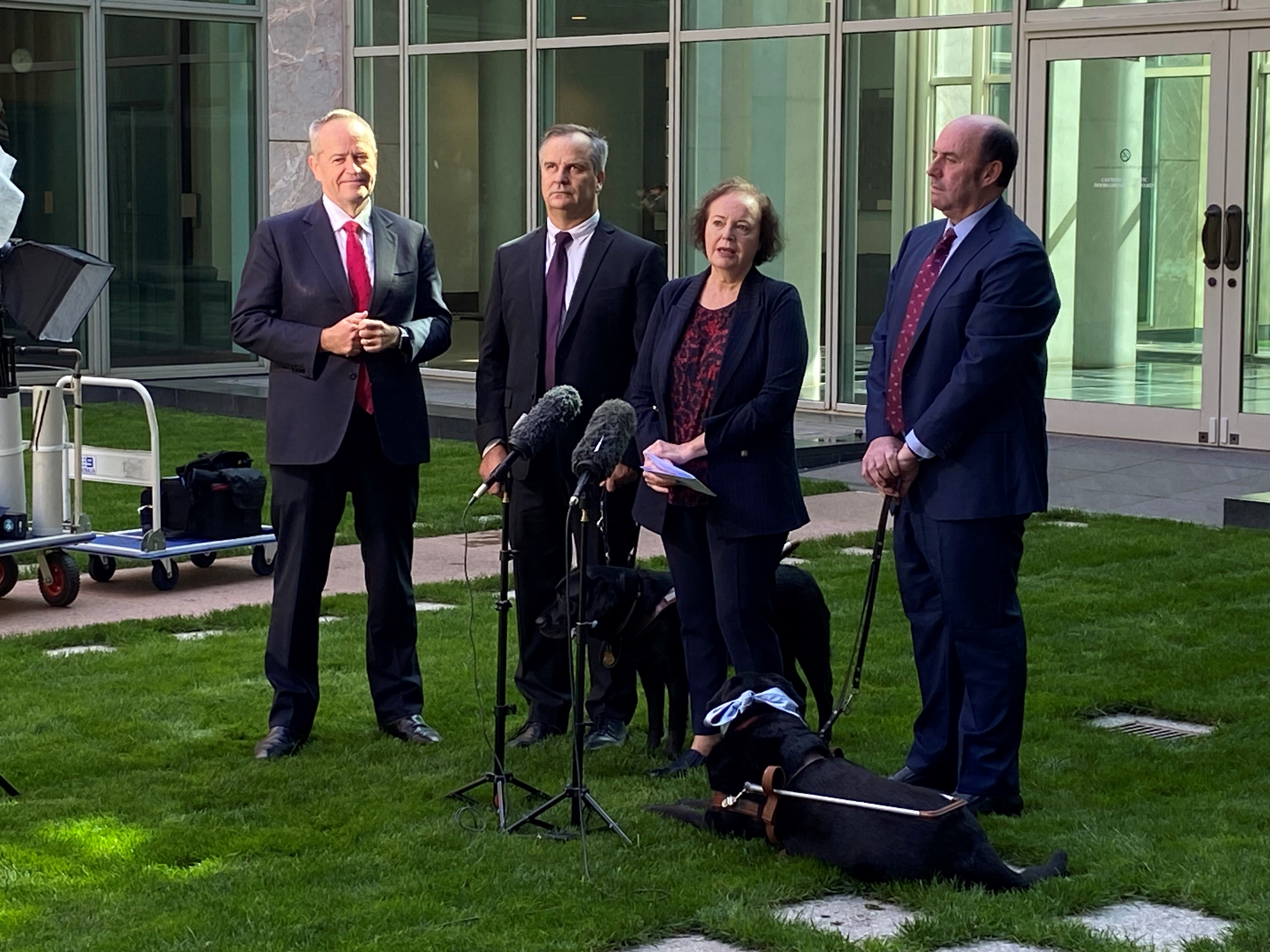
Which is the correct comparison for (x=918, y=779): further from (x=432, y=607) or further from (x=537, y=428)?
(x=432, y=607)

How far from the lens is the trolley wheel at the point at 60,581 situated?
8.10 meters

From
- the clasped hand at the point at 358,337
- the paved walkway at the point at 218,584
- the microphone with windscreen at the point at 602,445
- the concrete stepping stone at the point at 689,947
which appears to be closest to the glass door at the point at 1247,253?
the paved walkway at the point at 218,584

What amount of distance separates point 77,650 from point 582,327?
105 inches

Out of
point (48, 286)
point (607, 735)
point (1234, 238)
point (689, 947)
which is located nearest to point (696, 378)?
point (607, 735)

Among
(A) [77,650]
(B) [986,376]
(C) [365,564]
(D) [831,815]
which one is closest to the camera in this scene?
(D) [831,815]

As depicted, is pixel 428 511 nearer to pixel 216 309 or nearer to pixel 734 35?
pixel 734 35

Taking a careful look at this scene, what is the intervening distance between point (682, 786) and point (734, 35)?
1132cm

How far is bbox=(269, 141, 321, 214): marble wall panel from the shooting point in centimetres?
1839

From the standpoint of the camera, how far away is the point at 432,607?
318 inches

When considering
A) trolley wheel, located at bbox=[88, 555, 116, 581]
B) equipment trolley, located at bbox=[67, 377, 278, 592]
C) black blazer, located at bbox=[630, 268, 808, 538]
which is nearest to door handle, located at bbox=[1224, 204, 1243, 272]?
equipment trolley, located at bbox=[67, 377, 278, 592]

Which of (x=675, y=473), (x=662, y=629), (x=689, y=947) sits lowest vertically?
(x=689, y=947)

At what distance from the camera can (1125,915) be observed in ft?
13.8

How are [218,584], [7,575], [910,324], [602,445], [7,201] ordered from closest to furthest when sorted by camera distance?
1. [602,445]
2. [910,324]
3. [7,201]
4. [7,575]
5. [218,584]

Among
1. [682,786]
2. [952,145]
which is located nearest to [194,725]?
[682,786]
